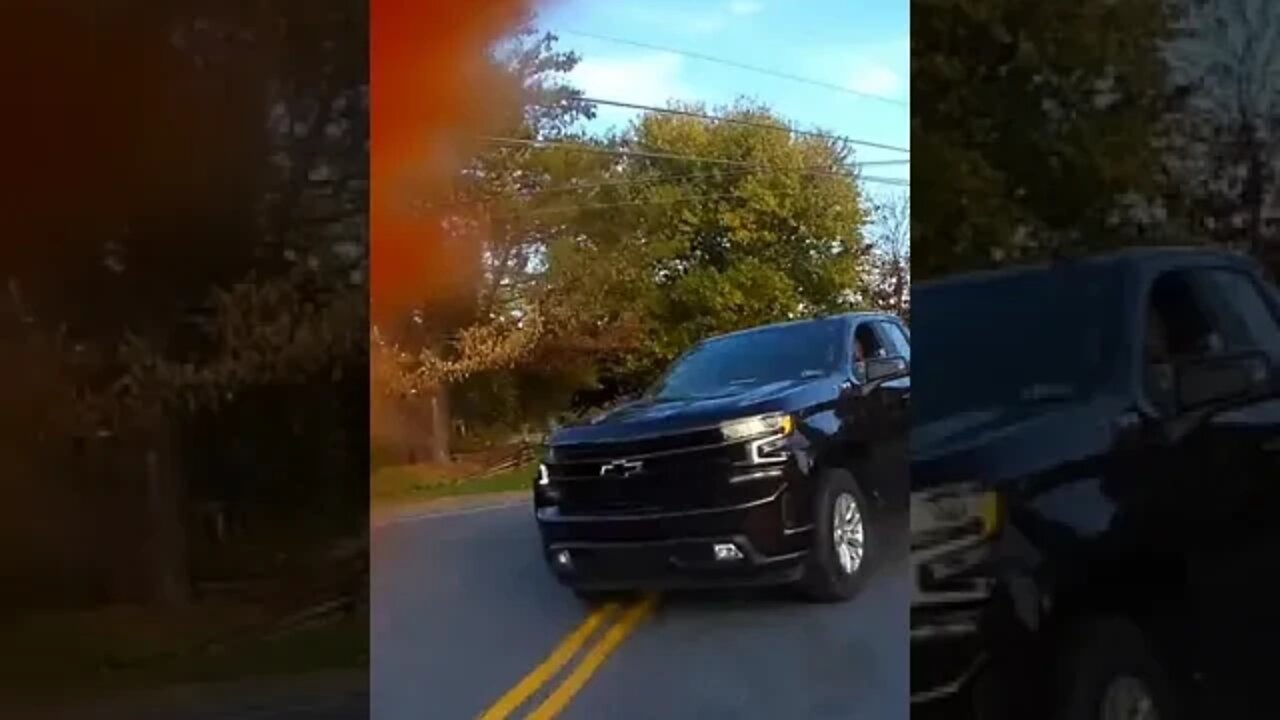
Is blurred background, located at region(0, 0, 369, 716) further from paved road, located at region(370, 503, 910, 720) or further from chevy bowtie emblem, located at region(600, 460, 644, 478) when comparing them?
chevy bowtie emblem, located at region(600, 460, 644, 478)

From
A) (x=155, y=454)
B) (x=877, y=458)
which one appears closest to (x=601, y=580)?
(x=877, y=458)

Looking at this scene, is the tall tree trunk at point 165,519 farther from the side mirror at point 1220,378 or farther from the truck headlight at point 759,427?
the side mirror at point 1220,378

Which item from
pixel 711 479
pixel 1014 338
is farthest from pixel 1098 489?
pixel 711 479

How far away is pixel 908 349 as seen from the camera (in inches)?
133

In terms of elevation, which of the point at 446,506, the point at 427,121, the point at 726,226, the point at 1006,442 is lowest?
the point at 446,506

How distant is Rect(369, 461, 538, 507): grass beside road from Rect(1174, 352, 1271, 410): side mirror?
1.62 meters

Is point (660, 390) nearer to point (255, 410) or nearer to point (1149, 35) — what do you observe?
point (255, 410)

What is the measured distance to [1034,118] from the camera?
3.55m

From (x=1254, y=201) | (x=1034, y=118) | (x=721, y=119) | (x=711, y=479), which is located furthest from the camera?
(x=1254, y=201)

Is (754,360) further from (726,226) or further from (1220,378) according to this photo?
(1220,378)

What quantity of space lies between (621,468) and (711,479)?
198mm

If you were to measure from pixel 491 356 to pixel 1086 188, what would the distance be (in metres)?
1.54

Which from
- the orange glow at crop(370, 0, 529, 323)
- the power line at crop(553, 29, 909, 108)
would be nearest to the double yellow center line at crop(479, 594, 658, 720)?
the orange glow at crop(370, 0, 529, 323)

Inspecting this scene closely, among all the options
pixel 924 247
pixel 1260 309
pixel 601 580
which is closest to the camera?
pixel 601 580
